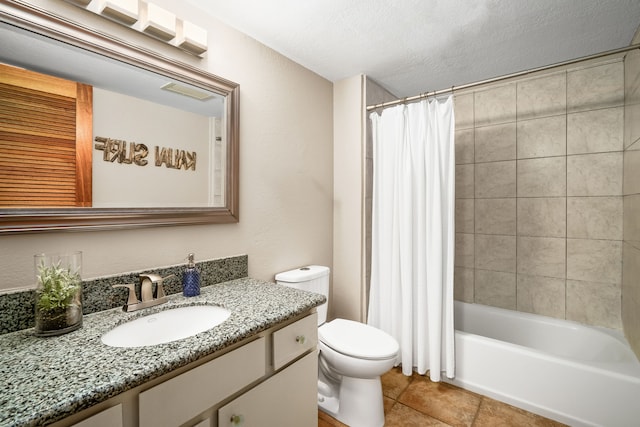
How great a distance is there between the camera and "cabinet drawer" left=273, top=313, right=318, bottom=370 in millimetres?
1123

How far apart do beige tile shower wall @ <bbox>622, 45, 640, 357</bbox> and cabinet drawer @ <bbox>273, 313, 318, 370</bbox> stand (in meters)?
1.80

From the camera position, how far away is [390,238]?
2.10 meters

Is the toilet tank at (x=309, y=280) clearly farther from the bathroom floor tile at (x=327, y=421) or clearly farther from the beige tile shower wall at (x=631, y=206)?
the beige tile shower wall at (x=631, y=206)

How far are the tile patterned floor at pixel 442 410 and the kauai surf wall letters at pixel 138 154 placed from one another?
63.5 inches

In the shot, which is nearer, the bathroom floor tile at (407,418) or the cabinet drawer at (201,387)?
the cabinet drawer at (201,387)

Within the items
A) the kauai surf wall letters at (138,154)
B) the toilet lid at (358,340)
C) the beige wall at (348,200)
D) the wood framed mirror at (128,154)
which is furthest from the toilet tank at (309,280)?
the kauai surf wall letters at (138,154)

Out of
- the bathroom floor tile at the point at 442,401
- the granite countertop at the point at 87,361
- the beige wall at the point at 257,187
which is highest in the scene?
the beige wall at the point at 257,187

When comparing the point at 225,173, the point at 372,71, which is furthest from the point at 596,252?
the point at 225,173

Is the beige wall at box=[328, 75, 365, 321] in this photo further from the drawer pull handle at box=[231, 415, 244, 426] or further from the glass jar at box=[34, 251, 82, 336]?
the glass jar at box=[34, 251, 82, 336]

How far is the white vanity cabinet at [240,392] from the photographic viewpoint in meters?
0.75

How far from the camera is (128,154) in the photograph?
1230 millimetres

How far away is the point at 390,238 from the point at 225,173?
121 cm

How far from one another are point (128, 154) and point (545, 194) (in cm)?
270

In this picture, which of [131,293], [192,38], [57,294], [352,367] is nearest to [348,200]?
[352,367]
